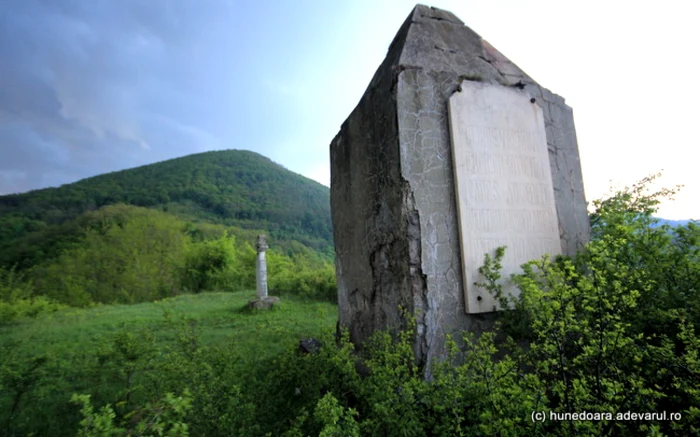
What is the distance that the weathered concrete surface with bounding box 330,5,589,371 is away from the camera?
2.63 meters

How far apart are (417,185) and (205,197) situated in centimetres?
4480

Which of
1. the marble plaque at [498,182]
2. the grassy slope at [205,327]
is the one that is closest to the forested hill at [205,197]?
the grassy slope at [205,327]

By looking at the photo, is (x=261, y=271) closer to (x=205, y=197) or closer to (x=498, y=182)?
(x=498, y=182)

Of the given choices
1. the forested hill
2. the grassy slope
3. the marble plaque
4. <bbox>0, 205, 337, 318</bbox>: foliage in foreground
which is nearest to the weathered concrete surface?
the marble plaque

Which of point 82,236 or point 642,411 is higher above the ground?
point 82,236

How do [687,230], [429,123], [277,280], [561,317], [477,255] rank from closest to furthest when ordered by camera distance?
[561,317] < [687,230] < [477,255] < [429,123] < [277,280]

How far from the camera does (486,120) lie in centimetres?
296

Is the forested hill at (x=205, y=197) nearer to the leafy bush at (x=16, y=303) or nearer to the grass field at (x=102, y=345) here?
the leafy bush at (x=16, y=303)

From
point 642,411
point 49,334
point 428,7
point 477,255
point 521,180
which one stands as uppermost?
point 428,7

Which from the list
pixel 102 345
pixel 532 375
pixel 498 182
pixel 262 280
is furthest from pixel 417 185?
pixel 262 280

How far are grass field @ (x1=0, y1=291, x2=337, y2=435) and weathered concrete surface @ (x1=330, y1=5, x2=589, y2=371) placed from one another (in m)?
0.81

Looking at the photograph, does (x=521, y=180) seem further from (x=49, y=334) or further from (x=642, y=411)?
(x=49, y=334)

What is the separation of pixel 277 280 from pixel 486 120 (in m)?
14.2

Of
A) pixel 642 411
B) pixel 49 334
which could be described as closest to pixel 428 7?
pixel 642 411
